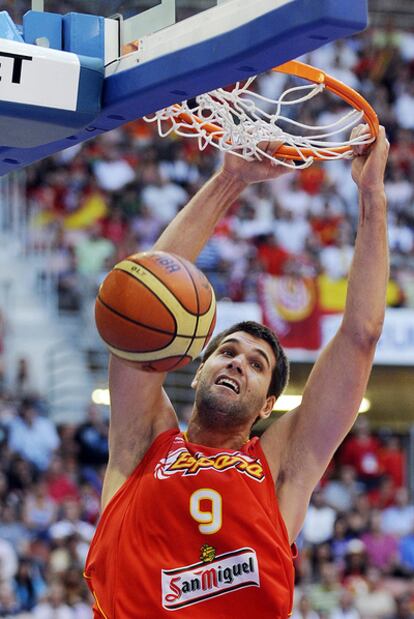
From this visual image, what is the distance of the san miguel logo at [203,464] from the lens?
4.31 metres

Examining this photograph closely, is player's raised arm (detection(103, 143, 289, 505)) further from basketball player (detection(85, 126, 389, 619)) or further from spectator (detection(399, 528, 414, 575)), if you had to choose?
spectator (detection(399, 528, 414, 575))

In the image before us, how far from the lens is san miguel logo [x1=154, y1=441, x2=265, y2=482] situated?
431cm

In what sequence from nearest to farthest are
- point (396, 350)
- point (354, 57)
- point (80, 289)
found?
1. point (80, 289)
2. point (396, 350)
3. point (354, 57)

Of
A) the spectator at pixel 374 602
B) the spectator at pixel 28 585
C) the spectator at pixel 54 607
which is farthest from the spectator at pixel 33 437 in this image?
the spectator at pixel 374 602

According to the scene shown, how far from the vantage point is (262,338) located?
4.59 metres

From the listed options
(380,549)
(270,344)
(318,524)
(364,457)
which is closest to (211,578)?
(270,344)

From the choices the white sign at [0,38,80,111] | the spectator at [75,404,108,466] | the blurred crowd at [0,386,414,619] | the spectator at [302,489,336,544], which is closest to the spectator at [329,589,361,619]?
the blurred crowd at [0,386,414,619]

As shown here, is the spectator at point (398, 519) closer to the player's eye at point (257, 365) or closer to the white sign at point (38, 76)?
the player's eye at point (257, 365)

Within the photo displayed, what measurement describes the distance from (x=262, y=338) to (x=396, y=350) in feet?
31.9

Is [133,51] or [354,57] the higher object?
[133,51]

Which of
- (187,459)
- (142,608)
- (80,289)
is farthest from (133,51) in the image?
(80,289)

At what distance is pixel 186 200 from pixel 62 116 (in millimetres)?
10658

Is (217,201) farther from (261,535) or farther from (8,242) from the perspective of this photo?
(8,242)

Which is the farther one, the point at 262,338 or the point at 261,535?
the point at 262,338
